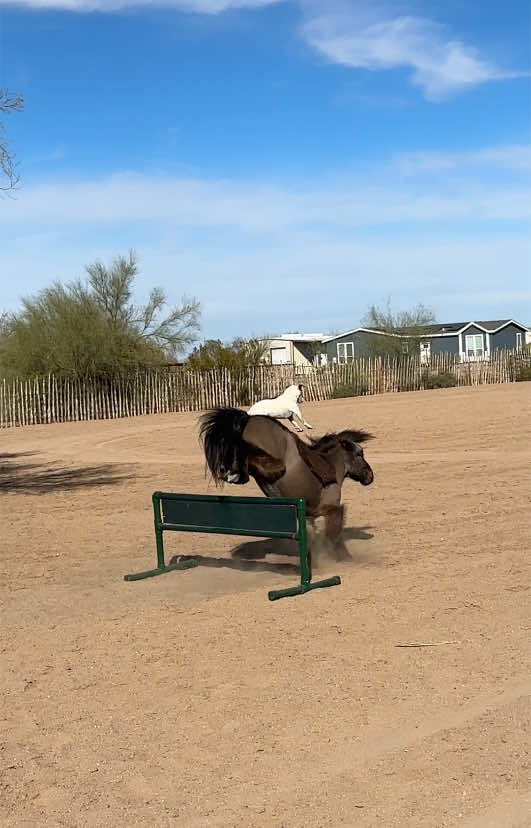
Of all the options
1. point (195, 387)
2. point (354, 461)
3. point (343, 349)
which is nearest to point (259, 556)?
point (354, 461)

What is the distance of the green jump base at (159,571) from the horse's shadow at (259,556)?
16cm

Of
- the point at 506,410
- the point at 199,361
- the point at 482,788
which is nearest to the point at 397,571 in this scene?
the point at 482,788

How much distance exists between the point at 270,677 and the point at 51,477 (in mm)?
13030

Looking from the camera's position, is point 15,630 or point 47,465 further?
point 47,465

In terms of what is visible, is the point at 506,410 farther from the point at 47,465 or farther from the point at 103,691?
the point at 103,691

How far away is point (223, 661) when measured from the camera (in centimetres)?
642

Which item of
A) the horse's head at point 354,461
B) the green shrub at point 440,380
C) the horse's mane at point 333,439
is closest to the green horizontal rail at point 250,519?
the horse's mane at point 333,439

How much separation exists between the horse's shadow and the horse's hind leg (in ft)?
0.66

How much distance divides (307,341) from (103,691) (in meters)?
83.9

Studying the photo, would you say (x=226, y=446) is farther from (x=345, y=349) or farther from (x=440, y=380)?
(x=345, y=349)

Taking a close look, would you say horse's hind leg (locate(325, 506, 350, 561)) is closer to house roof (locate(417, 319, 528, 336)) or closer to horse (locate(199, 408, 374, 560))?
horse (locate(199, 408, 374, 560))

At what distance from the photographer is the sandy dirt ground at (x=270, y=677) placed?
4.41 m

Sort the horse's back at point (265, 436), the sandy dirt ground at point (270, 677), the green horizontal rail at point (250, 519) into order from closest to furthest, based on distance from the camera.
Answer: the sandy dirt ground at point (270, 677) → the green horizontal rail at point (250, 519) → the horse's back at point (265, 436)

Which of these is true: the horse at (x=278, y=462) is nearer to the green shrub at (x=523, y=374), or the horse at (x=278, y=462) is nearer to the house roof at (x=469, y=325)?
the green shrub at (x=523, y=374)
